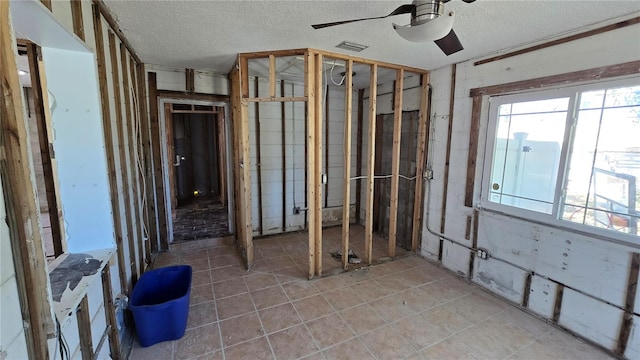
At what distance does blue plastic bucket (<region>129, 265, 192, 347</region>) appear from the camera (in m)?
2.12

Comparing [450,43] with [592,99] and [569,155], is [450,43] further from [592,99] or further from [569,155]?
[569,155]

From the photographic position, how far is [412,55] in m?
3.04

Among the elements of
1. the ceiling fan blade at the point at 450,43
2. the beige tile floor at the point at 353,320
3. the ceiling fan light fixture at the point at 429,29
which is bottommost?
the beige tile floor at the point at 353,320

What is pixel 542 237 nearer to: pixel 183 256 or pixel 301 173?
pixel 301 173

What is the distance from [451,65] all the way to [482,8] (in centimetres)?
149

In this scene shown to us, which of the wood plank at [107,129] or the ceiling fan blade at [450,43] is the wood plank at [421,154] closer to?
the ceiling fan blade at [450,43]

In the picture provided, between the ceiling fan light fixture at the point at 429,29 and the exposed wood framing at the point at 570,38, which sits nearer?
the ceiling fan light fixture at the point at 429,29

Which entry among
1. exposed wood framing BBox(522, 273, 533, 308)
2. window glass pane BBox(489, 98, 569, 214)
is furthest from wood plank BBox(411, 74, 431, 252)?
exposed wood framing BBox(522, 273, 533, 308)

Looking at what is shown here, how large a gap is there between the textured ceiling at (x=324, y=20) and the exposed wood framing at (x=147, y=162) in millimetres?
494

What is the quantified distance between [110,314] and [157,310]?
30 centimetres

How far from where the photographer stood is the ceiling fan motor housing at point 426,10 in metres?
1.60

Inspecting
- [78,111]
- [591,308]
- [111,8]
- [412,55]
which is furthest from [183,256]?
[591,308]

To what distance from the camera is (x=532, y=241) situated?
2660mm

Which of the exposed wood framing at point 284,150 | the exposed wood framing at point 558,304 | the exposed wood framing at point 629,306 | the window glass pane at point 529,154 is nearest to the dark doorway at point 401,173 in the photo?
the window glass pane at point 529,154
